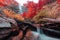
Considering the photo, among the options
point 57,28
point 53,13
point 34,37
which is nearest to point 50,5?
point 53,13

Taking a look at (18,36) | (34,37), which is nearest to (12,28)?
(18,36)

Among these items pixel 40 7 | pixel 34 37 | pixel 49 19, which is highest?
pixel 40 7

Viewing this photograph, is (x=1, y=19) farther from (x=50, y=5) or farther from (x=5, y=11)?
(x=50, y=5)

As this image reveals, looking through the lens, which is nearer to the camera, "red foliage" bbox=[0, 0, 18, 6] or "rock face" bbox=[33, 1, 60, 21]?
"rock face" bbox=[33, 1, 60, 21]

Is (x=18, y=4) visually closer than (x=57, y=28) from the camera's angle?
No

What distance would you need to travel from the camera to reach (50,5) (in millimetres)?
2387

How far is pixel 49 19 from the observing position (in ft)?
7.59

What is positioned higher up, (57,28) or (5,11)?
(5,11)

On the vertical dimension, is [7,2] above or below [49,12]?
above

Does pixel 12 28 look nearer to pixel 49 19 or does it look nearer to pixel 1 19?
pixel 1 19

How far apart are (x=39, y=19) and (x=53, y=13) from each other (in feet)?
0.71

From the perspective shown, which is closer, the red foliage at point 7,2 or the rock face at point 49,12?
the rock face at point 49,12

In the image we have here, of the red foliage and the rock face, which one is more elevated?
the red foliage

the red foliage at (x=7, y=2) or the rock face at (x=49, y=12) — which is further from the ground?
the red foliage at (x=7, y=2)
